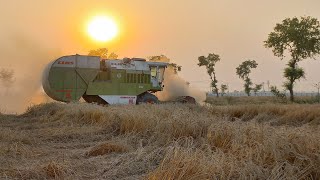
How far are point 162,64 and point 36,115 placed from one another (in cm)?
1039

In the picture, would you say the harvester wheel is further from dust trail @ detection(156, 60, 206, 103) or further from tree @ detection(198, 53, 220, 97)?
tree @ detection(198, 53, 220, 97)

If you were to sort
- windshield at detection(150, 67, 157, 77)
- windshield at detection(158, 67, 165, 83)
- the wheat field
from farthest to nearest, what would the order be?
windshield at detection(158, 67, 165, 83)
windshield at detection(150, 67, 157, 77)
the wheat field

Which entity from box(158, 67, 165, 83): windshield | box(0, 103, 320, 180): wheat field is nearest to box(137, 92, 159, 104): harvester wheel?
box(158, 67, 165, 83): windshield

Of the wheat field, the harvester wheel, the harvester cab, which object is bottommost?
the wheat field

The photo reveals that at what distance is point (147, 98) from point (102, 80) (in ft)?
10.3

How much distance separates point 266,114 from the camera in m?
19.5

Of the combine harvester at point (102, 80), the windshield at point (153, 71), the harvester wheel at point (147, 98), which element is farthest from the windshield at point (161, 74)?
the harvester wheel at point (147, 98)

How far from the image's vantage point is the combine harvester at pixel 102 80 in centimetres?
2325

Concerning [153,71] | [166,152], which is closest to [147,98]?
[153,71]

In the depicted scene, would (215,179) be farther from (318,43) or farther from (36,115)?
(318,43)

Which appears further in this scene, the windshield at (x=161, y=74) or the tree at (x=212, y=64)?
the tree at (x=212, y=64)

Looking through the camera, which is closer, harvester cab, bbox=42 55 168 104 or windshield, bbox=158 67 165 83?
harvester cab, bbox=42 55 168 104

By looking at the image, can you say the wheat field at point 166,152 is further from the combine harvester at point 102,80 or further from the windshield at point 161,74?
the windshield at point 161,74

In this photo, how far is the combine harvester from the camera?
23.2 meters
